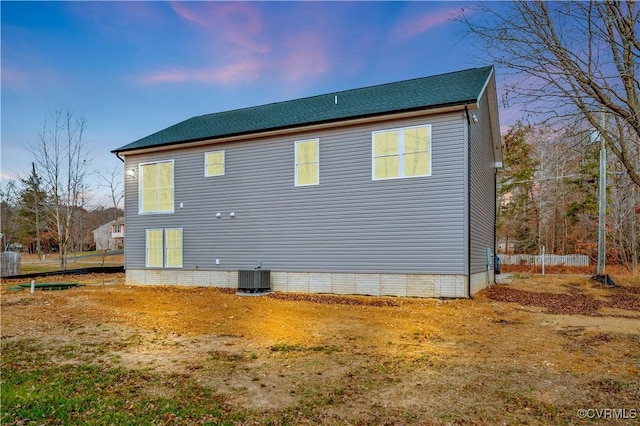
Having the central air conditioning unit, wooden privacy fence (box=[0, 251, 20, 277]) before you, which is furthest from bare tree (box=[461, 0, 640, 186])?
wooden privacy fence (box=[0, 251, 20, 277])

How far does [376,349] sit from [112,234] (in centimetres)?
5795

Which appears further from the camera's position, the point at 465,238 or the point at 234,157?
the point at 234,157

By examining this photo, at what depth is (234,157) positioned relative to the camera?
13.8 meters

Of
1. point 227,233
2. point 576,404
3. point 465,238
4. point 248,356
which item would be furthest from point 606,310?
point 227,233

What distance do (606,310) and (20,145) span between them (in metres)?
27.9

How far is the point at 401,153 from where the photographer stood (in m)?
11.4

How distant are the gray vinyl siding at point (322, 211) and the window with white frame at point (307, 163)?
0.17 meters

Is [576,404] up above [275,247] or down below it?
below

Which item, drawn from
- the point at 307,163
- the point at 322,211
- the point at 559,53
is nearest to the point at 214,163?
the point at 307,163

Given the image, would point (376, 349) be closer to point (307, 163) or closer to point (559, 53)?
point (559, 53)

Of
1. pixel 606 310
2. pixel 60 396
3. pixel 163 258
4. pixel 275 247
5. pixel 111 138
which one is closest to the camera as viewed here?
pixel 60 396

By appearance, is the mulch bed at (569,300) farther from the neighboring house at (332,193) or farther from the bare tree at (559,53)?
the bare tree at (559,53)

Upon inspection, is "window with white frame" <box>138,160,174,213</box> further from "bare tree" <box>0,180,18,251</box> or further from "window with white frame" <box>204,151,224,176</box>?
"bare tree" <box>0,180,18,251</box>

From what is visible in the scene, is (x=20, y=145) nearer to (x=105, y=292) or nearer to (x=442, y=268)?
(x=105, y=292)
